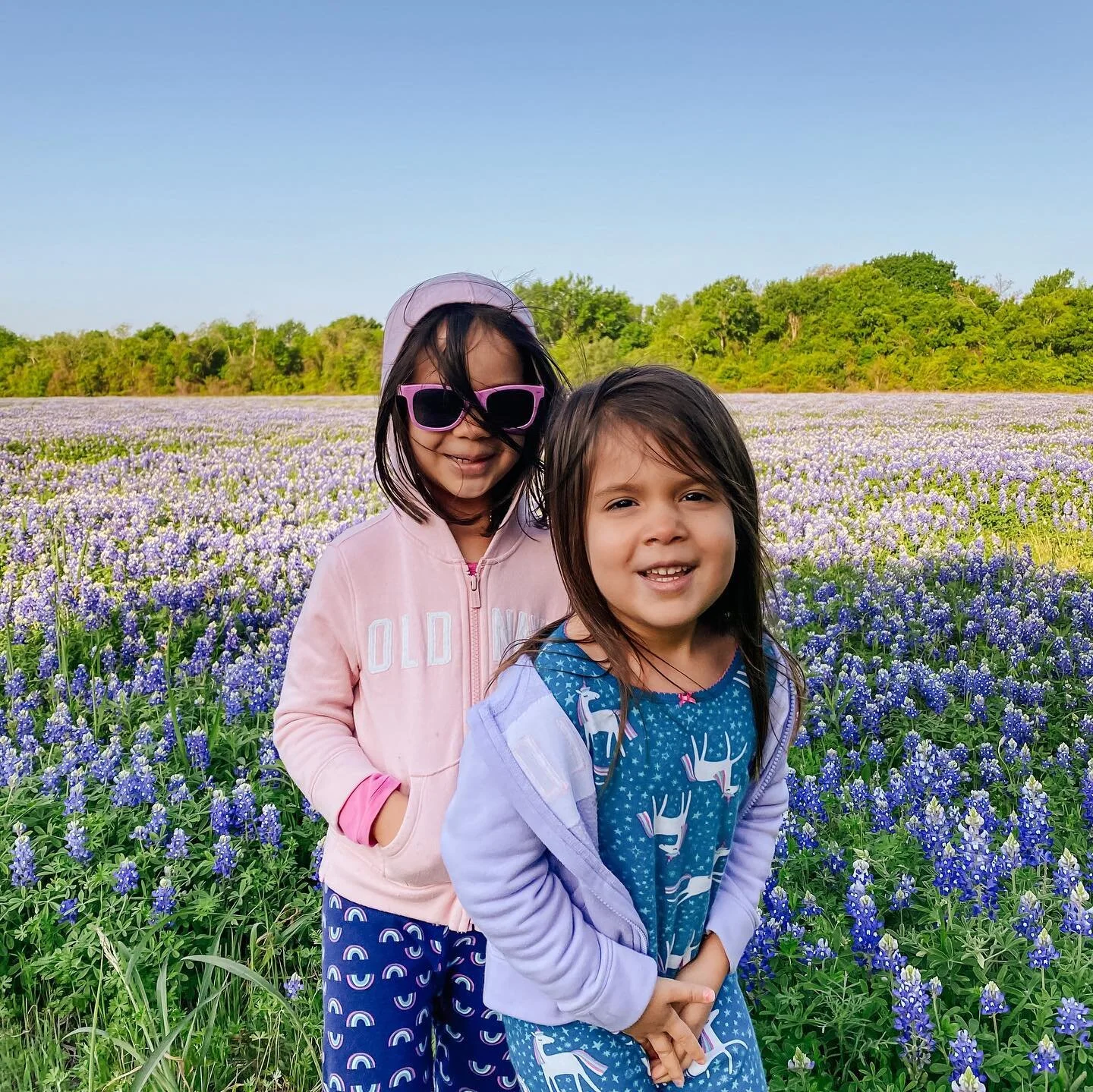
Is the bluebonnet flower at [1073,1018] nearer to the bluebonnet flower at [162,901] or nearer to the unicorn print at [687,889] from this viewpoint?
the unicorn print at [687,889]

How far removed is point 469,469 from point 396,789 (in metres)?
0.65

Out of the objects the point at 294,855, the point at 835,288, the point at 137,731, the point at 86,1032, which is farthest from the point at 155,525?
the point at 835,288

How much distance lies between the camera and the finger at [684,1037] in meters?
1.50

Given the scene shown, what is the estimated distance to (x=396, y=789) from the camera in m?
1.84

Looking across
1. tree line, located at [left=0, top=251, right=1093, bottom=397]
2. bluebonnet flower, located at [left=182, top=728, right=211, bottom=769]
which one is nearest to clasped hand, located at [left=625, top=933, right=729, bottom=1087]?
bluebonnet flower, located at [left=182, top=728, right=211, bottom=769]

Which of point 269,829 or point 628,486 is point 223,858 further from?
point 628,486

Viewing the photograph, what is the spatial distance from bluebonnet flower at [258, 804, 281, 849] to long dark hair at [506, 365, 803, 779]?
1962 millimetres

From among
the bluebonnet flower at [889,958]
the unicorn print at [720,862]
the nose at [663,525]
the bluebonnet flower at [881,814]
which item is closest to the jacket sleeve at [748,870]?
the unicorn print at [720,862]

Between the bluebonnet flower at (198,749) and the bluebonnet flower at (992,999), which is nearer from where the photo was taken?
the bluebonnet flower at (992,999)

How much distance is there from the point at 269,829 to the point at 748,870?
2.04m

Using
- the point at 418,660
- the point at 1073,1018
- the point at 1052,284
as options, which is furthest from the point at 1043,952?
the point at 1052,284

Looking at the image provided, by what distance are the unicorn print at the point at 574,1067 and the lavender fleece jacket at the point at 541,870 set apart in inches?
2.2

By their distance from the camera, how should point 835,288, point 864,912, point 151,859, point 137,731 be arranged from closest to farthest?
point 864,912
point 151,859
point 137,731
point 835,288

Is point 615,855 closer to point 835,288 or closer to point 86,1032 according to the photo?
point 86,1032
